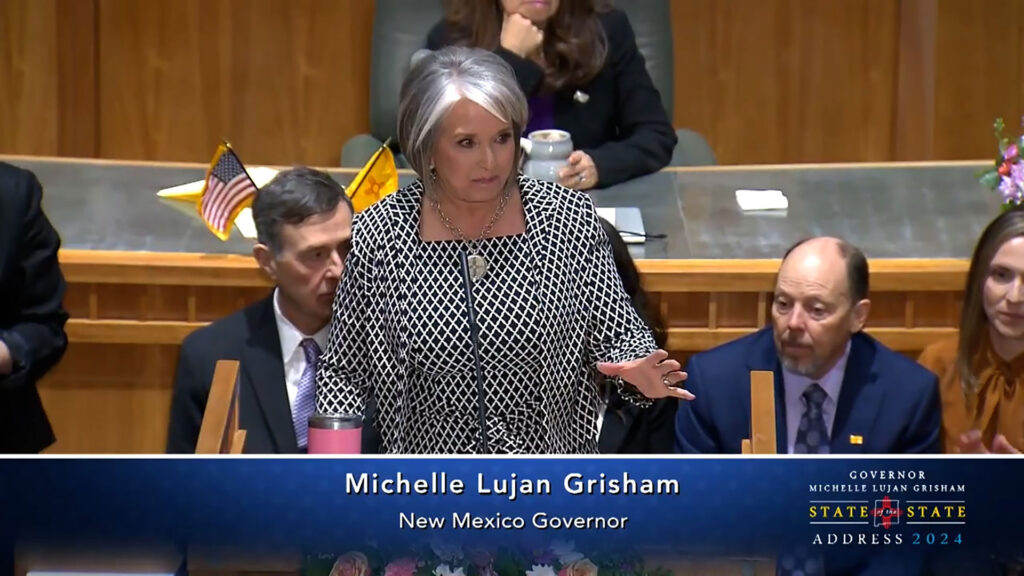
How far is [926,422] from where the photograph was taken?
2285mm

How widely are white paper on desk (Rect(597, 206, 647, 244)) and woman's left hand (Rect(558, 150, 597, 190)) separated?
0.14m

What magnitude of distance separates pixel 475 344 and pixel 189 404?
59 centimetres

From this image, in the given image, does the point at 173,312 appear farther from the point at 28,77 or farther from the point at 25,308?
the point at 28,77

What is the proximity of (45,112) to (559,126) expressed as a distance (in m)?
1.79

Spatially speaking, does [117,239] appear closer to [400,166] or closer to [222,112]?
[400,166]

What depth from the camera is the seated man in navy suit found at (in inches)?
89.8

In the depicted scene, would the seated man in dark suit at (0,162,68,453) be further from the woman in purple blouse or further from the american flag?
the woman in purple blouse

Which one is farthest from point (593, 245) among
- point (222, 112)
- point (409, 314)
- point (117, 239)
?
point (222, 112)

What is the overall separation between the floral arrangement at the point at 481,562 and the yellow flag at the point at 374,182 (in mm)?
1606

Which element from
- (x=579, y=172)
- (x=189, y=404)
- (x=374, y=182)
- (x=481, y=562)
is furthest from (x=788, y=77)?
(x=481, y=562)

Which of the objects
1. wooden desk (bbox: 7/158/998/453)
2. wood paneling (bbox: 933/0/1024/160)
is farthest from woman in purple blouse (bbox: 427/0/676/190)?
wood paneling (bbox: 933/0/1024/160)

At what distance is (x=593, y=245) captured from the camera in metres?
1.87

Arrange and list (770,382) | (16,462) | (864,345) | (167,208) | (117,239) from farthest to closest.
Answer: (167,208)
(117,239)
(864,345)
(770,382)
(16,462)

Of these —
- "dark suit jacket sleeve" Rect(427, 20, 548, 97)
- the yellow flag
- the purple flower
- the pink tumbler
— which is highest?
"dark suit jacket sleeve" Rect(427, 20, 548, 97)
